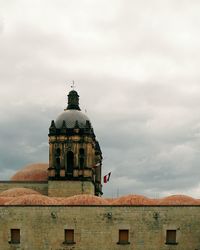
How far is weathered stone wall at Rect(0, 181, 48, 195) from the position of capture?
48.8 m

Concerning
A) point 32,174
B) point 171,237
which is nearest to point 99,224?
point 171,237

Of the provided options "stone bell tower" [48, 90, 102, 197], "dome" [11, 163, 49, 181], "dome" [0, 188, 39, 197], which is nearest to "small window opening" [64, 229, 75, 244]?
"dome" [0, 188, 39, 197]

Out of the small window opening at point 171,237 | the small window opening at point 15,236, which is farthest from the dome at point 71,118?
the small window opening at point 171,237

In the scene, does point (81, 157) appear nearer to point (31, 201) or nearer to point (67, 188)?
point (67, 188)

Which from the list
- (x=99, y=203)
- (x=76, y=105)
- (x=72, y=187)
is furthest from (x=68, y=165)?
(x=99, y=203)

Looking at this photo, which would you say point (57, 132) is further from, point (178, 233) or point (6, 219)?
point (178, 233)

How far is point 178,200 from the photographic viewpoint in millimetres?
40188

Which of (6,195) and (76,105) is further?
(76,105)

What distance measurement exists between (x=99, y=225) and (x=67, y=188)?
10.6m

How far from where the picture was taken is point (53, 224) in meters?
37.7

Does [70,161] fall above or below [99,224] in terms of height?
above

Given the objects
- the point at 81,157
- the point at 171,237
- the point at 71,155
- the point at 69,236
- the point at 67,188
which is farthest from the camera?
the point at 71,155

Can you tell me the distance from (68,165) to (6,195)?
6018mm

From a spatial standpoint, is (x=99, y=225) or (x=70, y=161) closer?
(x=99, y=225)
